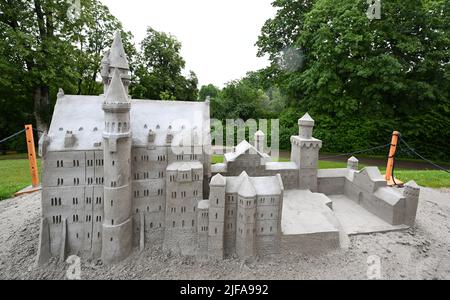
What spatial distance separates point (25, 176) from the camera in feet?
74.7

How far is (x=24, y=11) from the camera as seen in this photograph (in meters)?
23.7

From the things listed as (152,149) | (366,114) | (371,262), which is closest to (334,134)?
(366,114)

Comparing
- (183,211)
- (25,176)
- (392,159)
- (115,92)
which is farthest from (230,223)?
(25,176)

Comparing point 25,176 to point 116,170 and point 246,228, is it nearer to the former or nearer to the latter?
point 116,170

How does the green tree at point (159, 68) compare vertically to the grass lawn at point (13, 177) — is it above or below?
above

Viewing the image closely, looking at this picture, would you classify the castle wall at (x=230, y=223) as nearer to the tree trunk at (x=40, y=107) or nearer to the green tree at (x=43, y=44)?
the green tree at (x=43, y=44)

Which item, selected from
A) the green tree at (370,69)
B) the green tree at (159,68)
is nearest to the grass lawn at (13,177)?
the green tree at (159,68)

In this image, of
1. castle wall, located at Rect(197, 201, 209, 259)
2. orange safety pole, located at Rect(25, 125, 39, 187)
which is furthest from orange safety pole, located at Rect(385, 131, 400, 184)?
orange safety pole, located at Rect(25, 125, 39, 187)

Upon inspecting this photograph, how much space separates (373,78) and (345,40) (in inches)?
226

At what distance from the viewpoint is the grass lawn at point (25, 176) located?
20859 millimetres

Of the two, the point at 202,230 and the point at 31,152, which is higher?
the point at 31,152

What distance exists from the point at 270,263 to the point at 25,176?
77.4 feet

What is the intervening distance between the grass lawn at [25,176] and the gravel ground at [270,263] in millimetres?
6694
